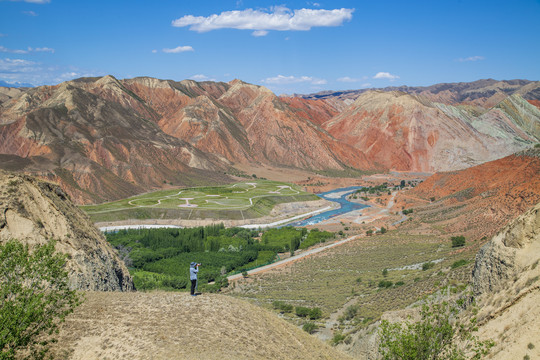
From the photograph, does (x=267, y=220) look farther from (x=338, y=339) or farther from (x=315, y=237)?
(x=338, y=339)

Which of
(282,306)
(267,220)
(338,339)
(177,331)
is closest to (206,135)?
(267,220)

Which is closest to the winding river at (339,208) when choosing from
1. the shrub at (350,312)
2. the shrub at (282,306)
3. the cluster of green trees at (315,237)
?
the cluster of green trees at (315,237)

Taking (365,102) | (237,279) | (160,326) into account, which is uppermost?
(365,102)

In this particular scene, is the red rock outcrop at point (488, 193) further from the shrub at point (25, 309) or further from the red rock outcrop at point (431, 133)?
the red rock outcrop at point (431, 133)

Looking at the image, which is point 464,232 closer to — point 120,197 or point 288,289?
point 288,289

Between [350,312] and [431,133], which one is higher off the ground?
[431,133]

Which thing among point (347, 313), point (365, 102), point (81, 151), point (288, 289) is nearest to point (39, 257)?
point (347, 313)
